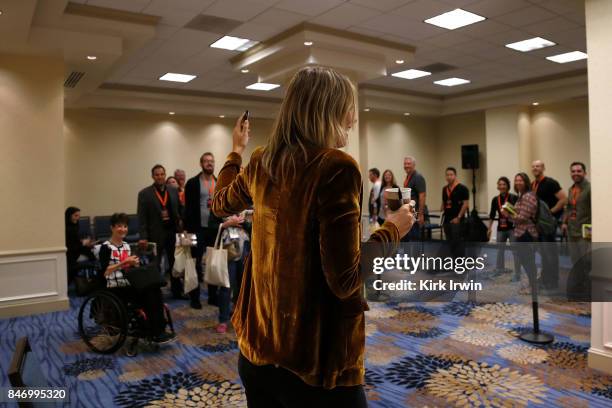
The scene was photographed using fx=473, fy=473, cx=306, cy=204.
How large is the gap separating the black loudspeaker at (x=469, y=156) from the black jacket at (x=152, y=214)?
839 centimetres

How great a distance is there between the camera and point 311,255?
1.09 metres

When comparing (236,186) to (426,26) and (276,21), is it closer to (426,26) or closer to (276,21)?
(276,21)

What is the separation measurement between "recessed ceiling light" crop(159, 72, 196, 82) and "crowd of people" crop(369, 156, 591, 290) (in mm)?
3857

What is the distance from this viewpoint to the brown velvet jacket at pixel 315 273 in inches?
40.6

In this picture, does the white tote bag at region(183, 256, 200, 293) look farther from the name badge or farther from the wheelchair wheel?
the name badge

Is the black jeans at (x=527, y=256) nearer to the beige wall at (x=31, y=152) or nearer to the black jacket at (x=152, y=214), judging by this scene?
the black jacket at (x=152, y=214)

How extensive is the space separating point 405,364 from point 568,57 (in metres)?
6.65

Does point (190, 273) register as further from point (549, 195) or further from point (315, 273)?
point (549, 195)

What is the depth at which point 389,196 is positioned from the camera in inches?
51.9

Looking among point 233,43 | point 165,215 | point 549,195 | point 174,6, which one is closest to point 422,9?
point 233,43

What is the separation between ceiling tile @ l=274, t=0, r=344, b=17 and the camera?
5098mm

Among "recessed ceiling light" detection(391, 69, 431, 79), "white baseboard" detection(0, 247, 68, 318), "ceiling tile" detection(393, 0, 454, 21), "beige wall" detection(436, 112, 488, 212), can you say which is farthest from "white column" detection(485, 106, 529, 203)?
"white baseboard" detection(0, 247, 68, 318)

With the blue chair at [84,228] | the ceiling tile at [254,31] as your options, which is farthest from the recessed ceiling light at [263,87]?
the blue chair at [84,228]

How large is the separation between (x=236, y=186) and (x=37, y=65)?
5326mm
